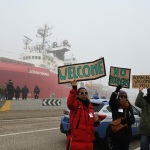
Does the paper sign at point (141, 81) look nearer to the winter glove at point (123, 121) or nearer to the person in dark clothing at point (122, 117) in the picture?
the person in dark clothing at point (122, 117)

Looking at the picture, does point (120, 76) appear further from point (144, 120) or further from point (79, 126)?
point (79, 126)

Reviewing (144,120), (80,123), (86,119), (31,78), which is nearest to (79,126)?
(80,123)

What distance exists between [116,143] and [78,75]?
1.29 m

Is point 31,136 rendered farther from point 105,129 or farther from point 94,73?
point 94,73

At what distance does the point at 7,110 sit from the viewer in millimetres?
17625

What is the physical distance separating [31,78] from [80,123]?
3467 cm

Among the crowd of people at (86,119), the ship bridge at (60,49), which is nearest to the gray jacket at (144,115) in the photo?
the crowd of people at (86,119)

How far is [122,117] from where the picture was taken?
174 inches

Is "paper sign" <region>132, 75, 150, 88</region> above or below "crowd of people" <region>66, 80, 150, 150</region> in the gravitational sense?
above

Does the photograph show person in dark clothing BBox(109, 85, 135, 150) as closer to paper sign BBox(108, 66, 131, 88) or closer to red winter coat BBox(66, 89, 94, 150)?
red winter coat BBox(66, 89, 94, 150)

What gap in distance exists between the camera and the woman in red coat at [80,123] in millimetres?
3744

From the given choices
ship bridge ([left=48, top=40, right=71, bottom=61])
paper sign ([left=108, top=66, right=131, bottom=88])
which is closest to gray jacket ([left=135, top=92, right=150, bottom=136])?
paper sign ([left=108, top=66, right=131, bottom=88])

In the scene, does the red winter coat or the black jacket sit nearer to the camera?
the red winter coat

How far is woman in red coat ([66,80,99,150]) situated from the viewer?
374 cm
